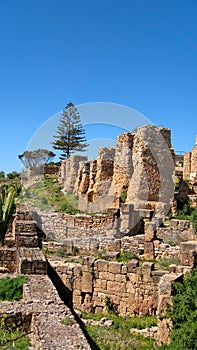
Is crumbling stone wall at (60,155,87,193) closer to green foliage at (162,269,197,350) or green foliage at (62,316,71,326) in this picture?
green foliage at (162,269,197,350)

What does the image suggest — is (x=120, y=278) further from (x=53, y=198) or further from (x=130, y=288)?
(x=53, y=198)

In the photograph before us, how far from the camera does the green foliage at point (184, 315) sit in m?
6.02

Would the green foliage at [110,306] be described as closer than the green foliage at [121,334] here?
No

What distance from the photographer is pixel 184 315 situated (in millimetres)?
6633

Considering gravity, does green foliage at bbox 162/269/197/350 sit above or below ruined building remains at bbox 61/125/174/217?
below

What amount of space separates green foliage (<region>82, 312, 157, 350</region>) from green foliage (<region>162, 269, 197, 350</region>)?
2.46 feet

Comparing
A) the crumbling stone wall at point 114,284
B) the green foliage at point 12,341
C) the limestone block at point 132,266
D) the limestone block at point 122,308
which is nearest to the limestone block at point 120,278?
the crumbling stone wall at point 114,284

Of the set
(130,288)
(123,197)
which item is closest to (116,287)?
(130,288)

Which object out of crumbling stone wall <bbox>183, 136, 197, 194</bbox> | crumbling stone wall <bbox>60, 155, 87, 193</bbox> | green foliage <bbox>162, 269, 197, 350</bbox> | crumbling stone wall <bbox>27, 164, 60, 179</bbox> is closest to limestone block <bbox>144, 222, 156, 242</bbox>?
green foliage <bbox>162, 269, 197, 350</bbox>

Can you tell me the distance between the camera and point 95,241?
41.5ft

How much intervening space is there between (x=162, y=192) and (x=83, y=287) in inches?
328

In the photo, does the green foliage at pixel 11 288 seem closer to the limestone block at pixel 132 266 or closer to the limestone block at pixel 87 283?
the limestone block at pixel 87 283

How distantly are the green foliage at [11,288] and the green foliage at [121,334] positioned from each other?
152 centimetres

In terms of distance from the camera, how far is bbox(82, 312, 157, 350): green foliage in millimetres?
6801
